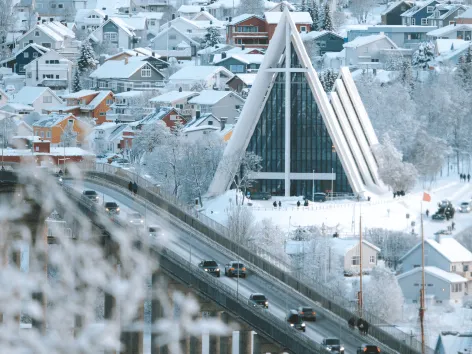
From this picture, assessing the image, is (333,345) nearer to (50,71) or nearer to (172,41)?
(50,71)

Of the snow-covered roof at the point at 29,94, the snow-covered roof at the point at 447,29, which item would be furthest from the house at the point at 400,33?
the snow-covered roof at the point at 29,94

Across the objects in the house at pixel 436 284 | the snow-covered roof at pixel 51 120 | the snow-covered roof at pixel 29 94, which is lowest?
the house at pixel 436 284

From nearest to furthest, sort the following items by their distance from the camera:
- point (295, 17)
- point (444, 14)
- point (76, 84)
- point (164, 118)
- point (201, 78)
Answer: point (164, 118)
point (201, 78)
point (76, 84)
point (295, 17)
point (444, 14)

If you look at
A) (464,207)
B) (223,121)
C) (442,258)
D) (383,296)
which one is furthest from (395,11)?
(383,296)

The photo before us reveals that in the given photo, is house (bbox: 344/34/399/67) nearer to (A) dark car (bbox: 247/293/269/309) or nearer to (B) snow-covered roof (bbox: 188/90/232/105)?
(B) snow-covered roof (bbox: 188/90/232/105)

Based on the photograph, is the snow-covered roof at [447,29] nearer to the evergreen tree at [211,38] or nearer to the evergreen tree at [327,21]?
the evergreen tree at [327,21]

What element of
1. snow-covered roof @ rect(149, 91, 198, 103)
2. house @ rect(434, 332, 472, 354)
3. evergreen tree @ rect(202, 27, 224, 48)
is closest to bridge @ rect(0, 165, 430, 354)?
house @ rect(434, 332, 472, 354)
